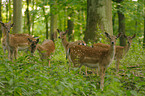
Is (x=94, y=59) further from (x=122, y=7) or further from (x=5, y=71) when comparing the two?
(x=122, y=7)

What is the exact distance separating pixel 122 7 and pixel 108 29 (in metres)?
6.81

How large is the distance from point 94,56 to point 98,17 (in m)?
4.62

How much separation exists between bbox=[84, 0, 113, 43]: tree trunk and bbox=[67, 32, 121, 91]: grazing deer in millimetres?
3875

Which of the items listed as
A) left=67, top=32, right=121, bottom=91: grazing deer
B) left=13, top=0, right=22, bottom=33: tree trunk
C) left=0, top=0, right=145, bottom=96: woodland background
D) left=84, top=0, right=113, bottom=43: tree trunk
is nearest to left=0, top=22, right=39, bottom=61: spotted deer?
left=0, top=0, right=145, bottom=96: woodland background

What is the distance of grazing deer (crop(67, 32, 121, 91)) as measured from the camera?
7453mm

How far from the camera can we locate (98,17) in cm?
1188

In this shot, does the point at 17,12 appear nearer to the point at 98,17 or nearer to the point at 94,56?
the point at 98,17

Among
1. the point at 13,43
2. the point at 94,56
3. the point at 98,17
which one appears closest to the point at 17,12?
the point at 13,43

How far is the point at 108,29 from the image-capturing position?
39.4 ft

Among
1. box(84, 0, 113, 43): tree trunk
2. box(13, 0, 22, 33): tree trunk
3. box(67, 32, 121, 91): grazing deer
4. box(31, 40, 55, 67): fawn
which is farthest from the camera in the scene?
box(13, 0, 22, 33): tree trunk

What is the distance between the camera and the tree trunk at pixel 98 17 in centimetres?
1185

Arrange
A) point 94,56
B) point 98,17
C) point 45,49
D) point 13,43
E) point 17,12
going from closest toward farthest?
point 94,56 < point 45,49 < point 13,43 < point 98,17 < point 17,12

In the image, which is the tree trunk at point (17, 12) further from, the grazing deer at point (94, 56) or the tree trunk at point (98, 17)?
the grazing deer at point (94, 56)

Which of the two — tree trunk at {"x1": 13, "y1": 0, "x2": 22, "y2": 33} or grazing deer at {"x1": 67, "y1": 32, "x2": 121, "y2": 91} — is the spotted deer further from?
grazing deer at {"x1": 67, "y1": 32, "x2": 121, "y2": 91}
